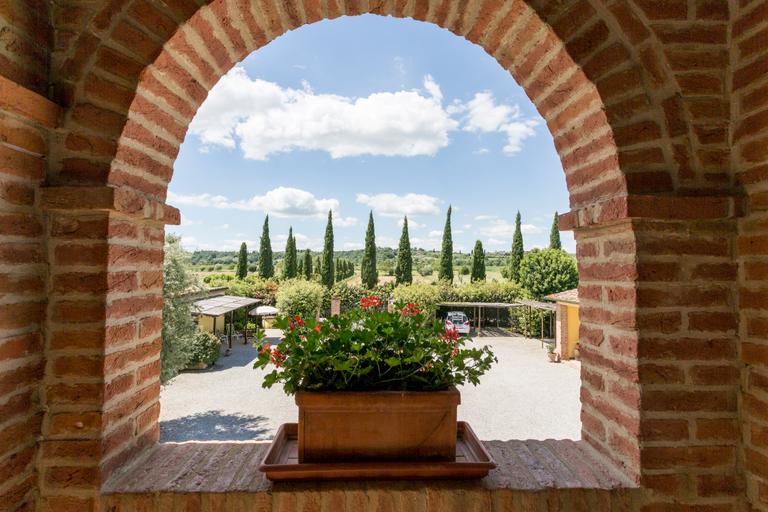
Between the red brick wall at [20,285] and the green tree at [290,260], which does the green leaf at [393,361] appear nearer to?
the red brick wall at [20,285]

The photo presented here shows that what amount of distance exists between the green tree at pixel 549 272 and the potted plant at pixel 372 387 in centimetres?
1878

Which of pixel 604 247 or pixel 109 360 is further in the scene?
pixel 604 247

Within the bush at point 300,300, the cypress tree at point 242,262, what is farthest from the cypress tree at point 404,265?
the cypress tree at point 242,262

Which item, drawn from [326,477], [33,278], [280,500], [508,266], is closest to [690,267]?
[326,477]

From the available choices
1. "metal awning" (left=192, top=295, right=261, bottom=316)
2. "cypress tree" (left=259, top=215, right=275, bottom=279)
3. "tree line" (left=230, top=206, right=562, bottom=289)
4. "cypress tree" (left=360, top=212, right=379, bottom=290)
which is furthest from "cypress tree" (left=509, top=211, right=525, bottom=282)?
"cypress tree" (left=259, top=215, right=275, bottom=279)

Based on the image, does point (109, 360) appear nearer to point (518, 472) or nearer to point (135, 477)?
point (135, 477)

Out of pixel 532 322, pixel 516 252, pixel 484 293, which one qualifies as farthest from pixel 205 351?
pixel 516 252

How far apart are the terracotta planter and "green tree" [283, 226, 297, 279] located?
86.0 ft

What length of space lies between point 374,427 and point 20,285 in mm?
1164

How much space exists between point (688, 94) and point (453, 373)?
1.25 meters

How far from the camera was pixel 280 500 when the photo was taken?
1.25m

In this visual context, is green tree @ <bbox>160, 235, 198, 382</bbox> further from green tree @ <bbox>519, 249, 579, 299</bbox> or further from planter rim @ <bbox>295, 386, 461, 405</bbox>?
green tree @ <bbox>519, 249, 579, 299</bbox>

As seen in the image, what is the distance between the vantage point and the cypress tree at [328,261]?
2411 centimetres

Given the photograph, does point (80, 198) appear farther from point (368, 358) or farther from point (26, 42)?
point (368, 358)
